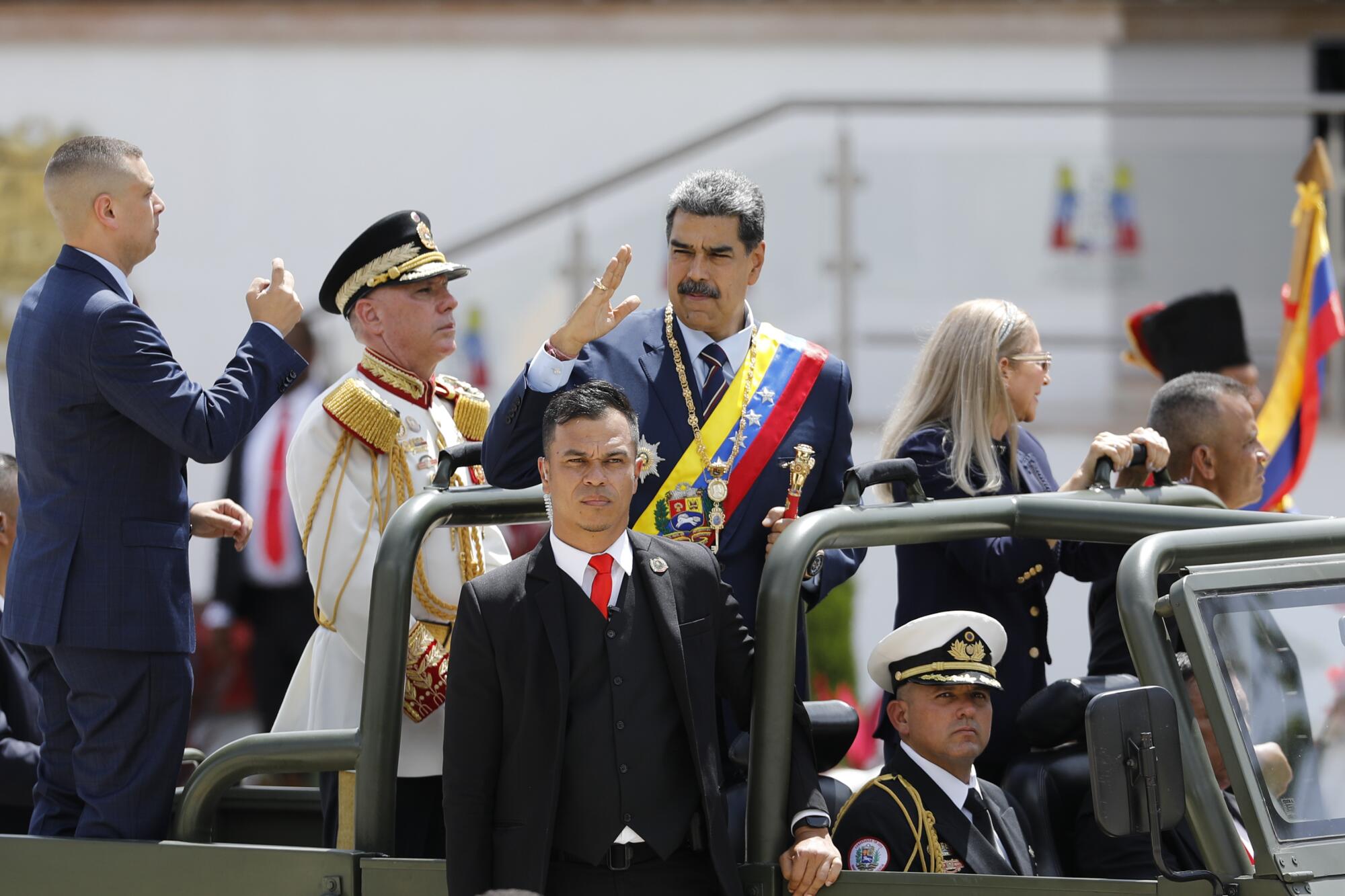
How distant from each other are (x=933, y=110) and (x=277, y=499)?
10.4ft

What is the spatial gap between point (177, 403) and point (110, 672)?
563 millimetres

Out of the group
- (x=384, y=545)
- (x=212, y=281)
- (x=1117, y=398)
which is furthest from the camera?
(x=212, y=281)

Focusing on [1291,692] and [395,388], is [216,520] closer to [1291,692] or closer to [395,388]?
[395,388]

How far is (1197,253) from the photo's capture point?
8188 mm

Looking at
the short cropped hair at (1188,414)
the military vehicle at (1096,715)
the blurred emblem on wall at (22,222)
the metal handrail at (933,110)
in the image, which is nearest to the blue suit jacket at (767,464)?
the military vehicle at (1096,715)

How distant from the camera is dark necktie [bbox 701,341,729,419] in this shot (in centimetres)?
405

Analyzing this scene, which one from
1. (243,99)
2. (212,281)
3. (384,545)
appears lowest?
(384,545)

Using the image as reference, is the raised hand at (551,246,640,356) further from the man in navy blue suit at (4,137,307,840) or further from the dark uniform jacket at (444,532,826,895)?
the man in navy blue suit at (4,137,307,840)

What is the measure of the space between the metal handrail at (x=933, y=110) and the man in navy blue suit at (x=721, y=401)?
155 inches

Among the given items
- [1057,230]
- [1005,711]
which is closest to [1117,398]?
[1057,230]

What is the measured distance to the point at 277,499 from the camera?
27.7 feet

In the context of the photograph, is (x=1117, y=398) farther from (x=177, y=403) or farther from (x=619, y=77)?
(x=177, y=403)

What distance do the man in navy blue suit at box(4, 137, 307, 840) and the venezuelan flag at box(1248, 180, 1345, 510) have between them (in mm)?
3958

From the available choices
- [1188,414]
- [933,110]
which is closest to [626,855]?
[1188,414]
